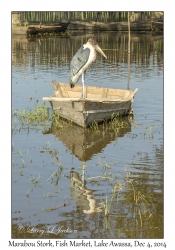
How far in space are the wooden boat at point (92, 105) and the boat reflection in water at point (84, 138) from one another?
7.2 inches

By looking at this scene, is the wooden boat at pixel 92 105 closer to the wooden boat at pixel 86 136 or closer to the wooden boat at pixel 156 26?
the wooden boat at pixel 86 136

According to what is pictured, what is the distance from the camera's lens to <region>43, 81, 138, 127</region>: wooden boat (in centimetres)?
1227

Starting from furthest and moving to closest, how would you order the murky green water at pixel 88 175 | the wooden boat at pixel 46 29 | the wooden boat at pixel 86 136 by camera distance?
1. the wooden boat at pixel 46 29
2. the wooden boat at pixel 86 136
3. the murky green water at pixel 88 175

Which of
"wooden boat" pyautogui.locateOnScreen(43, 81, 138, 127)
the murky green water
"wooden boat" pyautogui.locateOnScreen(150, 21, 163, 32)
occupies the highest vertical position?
"wooden boat" pyautogui.locateOnScreen(150, 21, 163, 32)

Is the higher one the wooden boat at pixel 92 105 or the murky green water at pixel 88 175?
the wooden boat at pixel 92 105

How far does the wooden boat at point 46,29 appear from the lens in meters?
39.5

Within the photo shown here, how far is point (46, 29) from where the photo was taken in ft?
133

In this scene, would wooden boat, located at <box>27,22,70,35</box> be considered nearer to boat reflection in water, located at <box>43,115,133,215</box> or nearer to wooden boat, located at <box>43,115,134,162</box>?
boat reflection in water, located at <box>43,115,133,215</box>

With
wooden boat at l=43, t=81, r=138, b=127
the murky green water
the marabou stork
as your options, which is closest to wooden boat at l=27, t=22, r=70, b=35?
the murky green water

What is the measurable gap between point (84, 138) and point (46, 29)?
29712 millimetres

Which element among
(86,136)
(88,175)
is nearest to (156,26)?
(86,136)

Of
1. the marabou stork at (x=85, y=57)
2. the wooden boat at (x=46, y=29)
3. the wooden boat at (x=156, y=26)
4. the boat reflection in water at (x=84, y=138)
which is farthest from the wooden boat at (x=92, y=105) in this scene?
the wooden boat at (x=156, y=26)

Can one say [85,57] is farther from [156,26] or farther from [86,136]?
[156,26]
